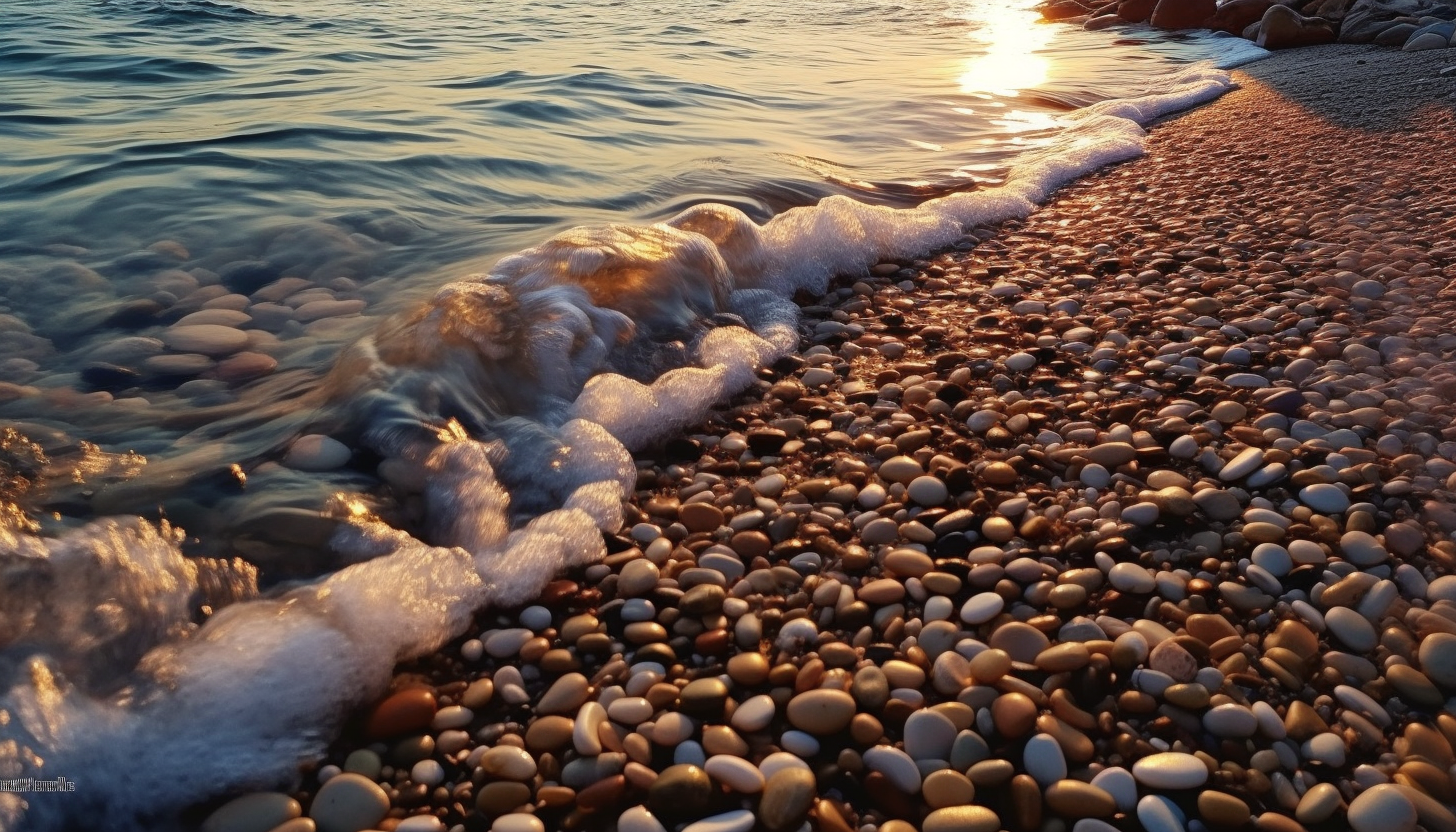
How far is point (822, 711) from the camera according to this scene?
1751 millimetres

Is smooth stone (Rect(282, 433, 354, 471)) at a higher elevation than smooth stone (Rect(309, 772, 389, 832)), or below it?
higher

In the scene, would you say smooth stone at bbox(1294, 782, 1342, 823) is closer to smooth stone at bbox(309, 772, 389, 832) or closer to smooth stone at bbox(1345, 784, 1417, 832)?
smooth stone at bbox(1345, 784, 1417, 832)

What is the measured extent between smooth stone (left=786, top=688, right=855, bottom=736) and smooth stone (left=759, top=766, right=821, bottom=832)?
11 cm

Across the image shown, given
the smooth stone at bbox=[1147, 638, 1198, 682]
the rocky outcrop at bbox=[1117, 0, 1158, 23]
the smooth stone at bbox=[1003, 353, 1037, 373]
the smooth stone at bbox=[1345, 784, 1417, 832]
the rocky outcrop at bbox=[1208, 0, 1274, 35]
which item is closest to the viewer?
the smooth stone at bbox=[1345, 784, 1417, 832]

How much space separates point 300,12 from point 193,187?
26.4ft

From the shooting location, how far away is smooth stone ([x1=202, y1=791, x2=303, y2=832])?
1.58m

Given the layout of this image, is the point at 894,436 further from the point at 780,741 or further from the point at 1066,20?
the point at 1066,20

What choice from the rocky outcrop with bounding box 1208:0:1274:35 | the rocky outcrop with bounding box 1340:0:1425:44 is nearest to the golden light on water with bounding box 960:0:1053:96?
the rocky outcrop with bounding box 1208:0:1274:35

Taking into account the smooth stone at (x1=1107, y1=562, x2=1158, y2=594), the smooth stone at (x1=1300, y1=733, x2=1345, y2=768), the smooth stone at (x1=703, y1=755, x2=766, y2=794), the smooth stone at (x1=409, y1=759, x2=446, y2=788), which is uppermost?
the smooth stone at (x1=1107, y1=562, x2=1158, y2=594)

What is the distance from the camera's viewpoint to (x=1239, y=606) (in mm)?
1942

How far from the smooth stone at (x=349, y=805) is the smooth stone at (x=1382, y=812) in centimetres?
161

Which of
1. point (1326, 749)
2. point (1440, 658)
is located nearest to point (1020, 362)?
point (1440, 658)

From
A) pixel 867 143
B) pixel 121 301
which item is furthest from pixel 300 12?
pixel 121 301

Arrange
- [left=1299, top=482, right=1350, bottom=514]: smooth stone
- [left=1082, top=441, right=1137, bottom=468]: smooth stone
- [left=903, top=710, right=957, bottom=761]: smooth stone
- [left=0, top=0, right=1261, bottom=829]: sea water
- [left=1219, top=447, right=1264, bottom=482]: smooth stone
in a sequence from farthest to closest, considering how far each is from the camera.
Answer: [left=1082, top=441, right=1137, bottom=468]: smooth stone < [left=1219, top=447, right=1264, bottom=482]: smooth stone < [left=1299, top=482, right=1350, bottom=514]: smooth stone < [left=0, top=0, right=1261, bottom=829]: sea water < [left=903, top=710, right=957, bottom=761]: smooth stone
